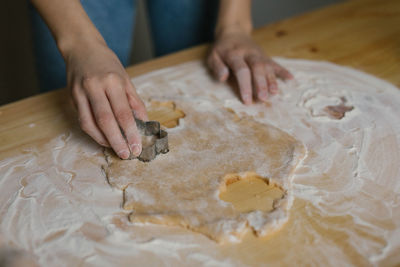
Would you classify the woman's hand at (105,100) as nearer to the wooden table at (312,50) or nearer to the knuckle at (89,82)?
the knuckle at (89,82)

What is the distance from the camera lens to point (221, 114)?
3.65 ft

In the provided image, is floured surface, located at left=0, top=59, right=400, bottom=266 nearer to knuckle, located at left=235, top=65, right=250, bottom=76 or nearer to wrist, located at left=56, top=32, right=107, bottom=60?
knuckle, located at left=235, top=65, right=250, bottom=76

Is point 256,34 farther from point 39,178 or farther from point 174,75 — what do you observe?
Result: point 39,178

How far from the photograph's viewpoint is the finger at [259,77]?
116 centimetres

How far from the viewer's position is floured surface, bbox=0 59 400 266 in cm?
71

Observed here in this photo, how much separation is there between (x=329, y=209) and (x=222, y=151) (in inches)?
11.4

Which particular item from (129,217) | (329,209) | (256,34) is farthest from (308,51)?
(129,217)

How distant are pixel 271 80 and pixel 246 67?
9cm

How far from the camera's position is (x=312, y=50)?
145 centimetres

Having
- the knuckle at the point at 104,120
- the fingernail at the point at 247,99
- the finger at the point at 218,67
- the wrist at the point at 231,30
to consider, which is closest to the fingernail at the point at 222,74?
the finger at the point at 218,67

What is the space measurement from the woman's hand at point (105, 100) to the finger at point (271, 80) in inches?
16.5

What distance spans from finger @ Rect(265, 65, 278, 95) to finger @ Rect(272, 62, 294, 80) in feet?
0.08

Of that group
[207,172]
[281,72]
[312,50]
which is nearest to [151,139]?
[207,172]

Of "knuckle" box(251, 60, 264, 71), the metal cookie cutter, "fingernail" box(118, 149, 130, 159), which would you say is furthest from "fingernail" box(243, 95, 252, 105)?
"fingernail" box(118, 149, 130, 159)
